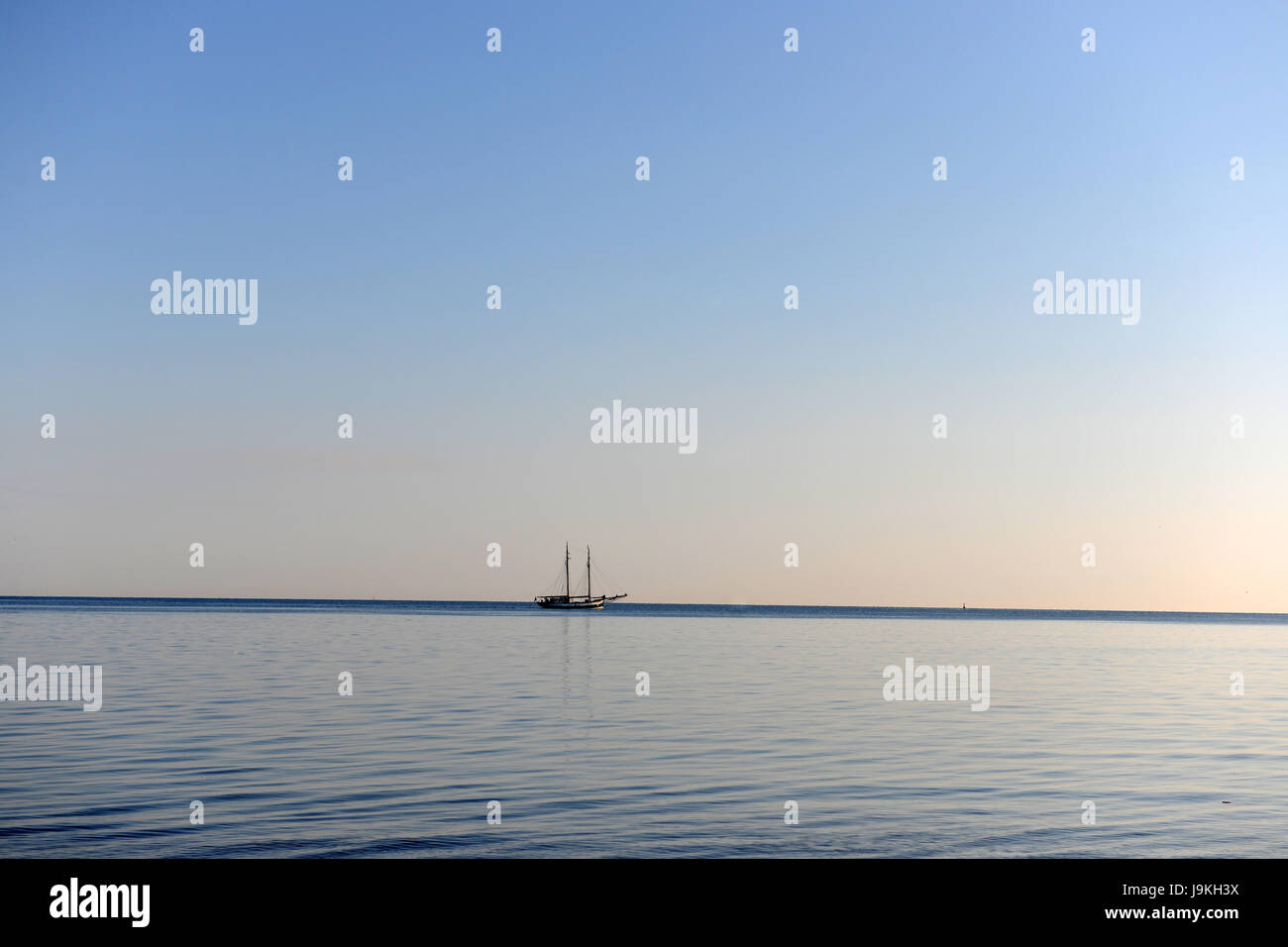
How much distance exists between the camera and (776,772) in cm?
2302

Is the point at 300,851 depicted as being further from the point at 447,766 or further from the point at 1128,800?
the point at 1128,800

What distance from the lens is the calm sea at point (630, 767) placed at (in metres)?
17.0

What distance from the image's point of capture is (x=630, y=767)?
23.5 meters

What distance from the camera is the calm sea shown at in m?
17.0
